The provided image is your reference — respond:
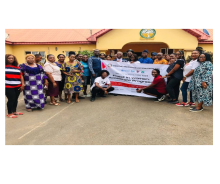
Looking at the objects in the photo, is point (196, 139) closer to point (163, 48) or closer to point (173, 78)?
point (173, 78)

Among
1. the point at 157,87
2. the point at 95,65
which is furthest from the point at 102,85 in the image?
the point at 157,87

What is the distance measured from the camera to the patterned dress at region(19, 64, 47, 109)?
4481mm

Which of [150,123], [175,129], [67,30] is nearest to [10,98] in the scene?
[150,123]

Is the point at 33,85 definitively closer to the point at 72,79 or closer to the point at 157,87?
the point at 72,79

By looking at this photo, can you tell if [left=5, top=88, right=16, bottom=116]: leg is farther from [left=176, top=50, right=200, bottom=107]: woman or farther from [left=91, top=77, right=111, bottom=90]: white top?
[left=176, top=50, right=200, bottom=107]: woman

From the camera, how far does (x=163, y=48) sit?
14.9 metres

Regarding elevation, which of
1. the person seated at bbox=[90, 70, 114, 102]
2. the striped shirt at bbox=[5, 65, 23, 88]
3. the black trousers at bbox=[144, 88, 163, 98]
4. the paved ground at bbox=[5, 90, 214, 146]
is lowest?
the paved ground at bbox=[5, 90, 214, 146]

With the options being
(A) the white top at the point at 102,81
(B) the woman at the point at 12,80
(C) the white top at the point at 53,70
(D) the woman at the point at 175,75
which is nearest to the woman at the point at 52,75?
(C) the white top at the point at 53,70

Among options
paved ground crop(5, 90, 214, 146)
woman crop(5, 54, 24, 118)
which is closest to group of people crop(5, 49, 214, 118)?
woman crop(5, 54, 24, 118)

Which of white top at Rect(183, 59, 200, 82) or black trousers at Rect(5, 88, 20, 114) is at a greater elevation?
white top at Rect(183, 59, 200, 82)

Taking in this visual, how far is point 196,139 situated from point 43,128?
3.08m

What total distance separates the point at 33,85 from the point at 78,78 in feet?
4.65

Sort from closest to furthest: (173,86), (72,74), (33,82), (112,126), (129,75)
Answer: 1. (112,126)
2. (33,82)
3. (173,86)
4. (72,74)
5. (129,75)

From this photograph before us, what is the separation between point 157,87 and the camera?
5.65 m
